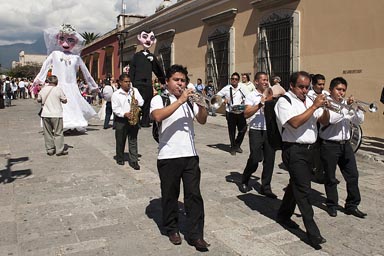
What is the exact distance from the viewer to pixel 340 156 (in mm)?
4805

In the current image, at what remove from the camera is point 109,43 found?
3034 centimetres

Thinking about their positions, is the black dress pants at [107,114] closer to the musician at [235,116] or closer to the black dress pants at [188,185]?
the musician at [235,116]

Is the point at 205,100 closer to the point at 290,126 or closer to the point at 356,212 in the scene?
the point at 290,126

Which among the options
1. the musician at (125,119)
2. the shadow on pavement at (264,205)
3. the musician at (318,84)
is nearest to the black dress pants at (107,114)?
the musician at (125,119)

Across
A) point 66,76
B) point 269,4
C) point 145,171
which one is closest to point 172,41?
point 269,4

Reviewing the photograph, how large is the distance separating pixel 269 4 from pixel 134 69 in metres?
5.35

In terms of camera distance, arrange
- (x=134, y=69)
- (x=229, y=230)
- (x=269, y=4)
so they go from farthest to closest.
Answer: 1. (x=269, y=4)
2. (x=134, y=69)
3. (x=229, y=230)

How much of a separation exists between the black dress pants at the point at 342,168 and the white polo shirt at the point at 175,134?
1.78 meters

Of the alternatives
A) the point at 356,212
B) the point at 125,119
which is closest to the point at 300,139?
the point at 356,212

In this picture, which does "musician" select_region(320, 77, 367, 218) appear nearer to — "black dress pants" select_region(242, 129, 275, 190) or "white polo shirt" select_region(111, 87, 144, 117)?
"black dress pants" select_region(242, 129, 275, 190)

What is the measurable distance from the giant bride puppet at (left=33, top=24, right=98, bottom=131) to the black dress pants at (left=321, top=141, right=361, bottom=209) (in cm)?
752

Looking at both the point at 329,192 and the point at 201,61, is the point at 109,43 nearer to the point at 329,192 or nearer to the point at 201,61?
the point at 201,61

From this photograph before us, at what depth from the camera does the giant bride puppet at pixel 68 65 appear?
10703 millimetres

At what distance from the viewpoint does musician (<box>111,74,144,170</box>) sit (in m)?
7.13
